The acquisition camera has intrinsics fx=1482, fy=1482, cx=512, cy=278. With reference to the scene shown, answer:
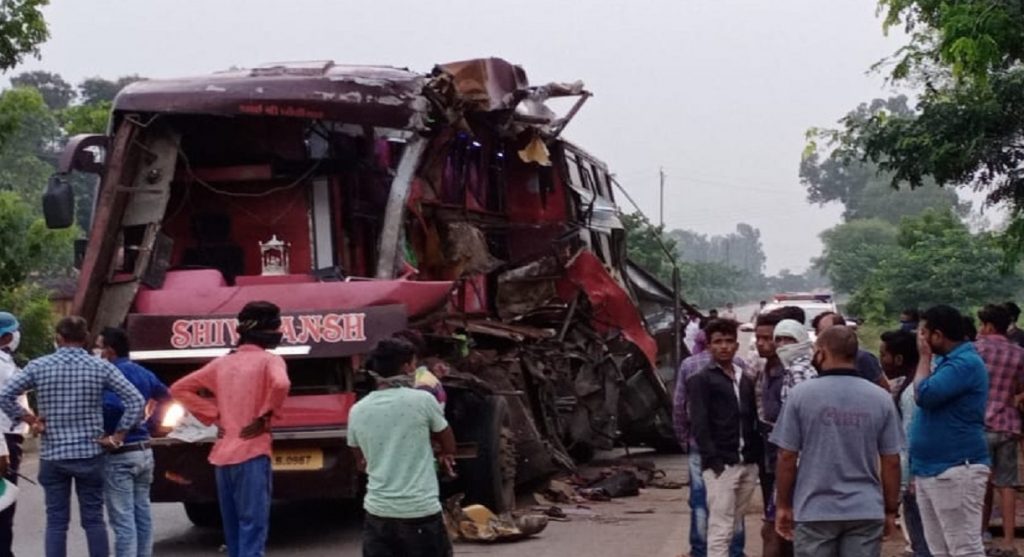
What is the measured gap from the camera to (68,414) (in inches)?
317

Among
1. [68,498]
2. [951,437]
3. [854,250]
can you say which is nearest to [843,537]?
[951,437]

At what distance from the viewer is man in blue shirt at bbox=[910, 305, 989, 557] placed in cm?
704

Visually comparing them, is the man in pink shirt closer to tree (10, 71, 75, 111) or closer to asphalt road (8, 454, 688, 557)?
asphalt road (8, 454, 688, 557)

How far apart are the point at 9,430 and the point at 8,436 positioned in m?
0.26

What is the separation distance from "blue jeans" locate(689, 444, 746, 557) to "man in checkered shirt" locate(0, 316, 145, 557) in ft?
10.4

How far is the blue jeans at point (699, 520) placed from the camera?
8.68 m

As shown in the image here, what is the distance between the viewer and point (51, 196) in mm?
10273

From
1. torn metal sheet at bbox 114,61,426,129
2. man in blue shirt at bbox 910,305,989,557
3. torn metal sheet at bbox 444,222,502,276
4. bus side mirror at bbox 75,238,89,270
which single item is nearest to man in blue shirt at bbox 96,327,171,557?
bus side mirror at bbox 75,238,89,270

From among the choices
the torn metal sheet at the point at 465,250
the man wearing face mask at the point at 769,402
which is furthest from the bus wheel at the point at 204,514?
the man wearing face mask at the point at 769,402

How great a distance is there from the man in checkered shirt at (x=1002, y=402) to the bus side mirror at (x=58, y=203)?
6227mm

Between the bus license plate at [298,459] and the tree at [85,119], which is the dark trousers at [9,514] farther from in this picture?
the tree at [85,119]

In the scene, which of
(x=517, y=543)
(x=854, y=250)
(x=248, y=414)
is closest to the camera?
(x=248, y=414)

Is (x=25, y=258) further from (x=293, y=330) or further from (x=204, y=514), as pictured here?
(x=293, y=330)

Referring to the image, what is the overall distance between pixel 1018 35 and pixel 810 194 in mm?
107609
